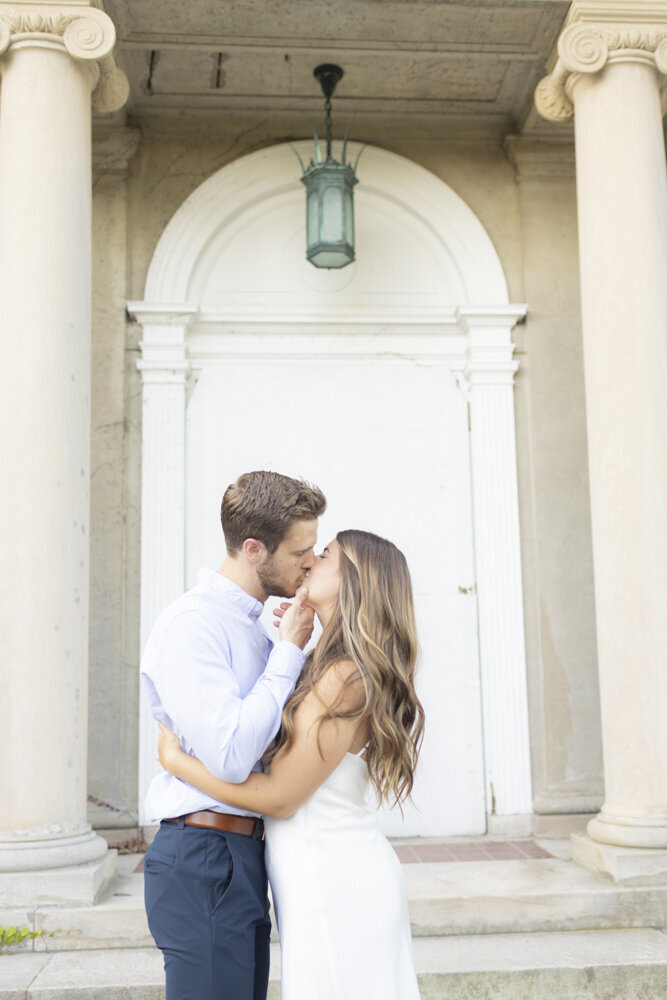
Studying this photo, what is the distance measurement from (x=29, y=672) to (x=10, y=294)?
1.82 meters

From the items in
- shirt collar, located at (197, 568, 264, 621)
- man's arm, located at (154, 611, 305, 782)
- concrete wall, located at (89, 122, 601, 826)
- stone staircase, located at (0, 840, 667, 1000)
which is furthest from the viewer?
concrete wall, located at (89, 122, 601, 826)

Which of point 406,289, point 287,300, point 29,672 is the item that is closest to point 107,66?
point 287,300

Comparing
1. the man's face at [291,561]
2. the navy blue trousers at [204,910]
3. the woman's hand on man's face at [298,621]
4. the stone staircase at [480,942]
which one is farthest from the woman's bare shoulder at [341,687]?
the stone staircase at [480,942]

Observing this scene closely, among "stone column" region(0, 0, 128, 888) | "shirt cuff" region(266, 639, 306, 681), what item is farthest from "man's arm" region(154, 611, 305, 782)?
"stone column" region(0, 0, 128, 888)

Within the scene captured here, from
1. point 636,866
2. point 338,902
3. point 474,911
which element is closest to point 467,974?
point 474,911

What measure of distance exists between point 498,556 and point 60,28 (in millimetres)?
3974

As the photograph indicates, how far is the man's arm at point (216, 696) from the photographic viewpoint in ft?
7.29

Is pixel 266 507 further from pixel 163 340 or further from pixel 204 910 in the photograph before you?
pixel 163 340

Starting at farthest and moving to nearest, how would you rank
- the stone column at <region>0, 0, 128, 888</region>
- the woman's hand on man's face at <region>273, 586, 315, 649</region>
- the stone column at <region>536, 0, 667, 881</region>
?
the stone column at <region>536, 0, 667, 881</region> < the stone column at <region>0, 0, 128, 888</region> < the woman's hand on man's face at <region>273, 586, 315, 649</region>

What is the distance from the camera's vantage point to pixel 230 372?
21.5ft

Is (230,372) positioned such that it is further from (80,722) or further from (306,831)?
(306,831)

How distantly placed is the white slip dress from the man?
3.9 inches

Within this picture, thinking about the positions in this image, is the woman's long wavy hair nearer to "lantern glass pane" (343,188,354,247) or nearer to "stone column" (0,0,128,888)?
"stone column" (0,0,128,888)

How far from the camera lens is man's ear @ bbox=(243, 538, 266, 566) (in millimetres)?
2590
